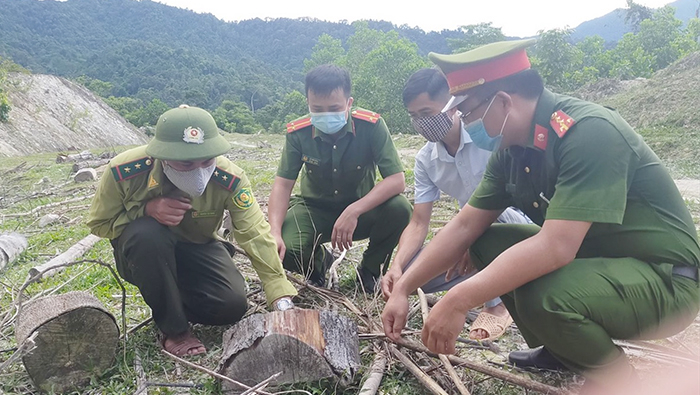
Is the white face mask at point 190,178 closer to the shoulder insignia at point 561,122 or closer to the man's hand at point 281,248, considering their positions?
the man's hand at point 281,248

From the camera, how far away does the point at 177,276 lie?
3145mm

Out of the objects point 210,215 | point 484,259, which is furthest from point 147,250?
point 484,259

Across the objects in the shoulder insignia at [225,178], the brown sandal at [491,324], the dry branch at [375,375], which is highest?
the shoulder insignia at [225,178]

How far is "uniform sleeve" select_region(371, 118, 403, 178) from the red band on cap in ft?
5.72

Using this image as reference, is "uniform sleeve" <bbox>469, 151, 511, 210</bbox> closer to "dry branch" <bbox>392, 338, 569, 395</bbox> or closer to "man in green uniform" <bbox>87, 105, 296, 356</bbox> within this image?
"dry branch" <bbox>392, 338, 569, 395</bbox>

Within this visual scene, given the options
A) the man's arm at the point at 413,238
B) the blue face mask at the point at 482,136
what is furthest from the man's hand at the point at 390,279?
the blue face mask at the point at 482,136

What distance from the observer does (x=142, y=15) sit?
12325cm

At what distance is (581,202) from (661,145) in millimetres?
10836

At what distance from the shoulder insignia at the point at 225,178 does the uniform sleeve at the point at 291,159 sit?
3.47ft

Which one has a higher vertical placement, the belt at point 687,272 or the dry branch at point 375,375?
the belt at point 687,272

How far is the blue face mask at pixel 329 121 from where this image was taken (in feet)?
12.3

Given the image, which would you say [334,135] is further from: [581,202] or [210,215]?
[581,202]

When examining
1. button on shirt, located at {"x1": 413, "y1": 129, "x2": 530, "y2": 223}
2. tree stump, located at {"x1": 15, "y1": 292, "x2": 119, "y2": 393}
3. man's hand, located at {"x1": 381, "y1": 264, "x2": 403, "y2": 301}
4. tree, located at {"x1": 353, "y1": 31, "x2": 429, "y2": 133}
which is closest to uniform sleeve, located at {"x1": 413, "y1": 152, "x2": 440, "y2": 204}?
button on shirt, located at {"x1": 413, "y1": 129, "x2": 530, "y2": 223}

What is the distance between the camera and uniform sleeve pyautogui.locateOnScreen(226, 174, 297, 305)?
9.32 feet
